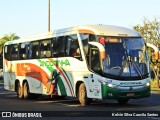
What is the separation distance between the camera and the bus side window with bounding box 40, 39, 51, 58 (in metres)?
23.7

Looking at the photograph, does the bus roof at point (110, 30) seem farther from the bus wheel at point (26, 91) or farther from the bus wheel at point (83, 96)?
the bus wheel at point (26, 91)

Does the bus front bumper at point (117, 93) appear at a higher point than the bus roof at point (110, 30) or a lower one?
lower

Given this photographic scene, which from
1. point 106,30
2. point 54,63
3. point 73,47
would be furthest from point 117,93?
point 54,63

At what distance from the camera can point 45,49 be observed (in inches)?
946

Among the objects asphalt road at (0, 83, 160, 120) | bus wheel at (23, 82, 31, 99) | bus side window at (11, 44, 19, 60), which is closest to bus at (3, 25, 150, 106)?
asphalt road at (0, 83, 160, 120)

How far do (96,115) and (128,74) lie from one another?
13.2 ft

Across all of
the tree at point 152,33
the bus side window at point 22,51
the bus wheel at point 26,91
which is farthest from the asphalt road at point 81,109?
the tree at point 152,33

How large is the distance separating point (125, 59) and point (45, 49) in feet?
19.5

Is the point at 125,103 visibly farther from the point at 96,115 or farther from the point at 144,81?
the point at 96,115

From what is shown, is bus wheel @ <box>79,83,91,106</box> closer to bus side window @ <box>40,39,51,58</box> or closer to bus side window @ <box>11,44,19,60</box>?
bus side window @ <box>40,39,51,58</box>

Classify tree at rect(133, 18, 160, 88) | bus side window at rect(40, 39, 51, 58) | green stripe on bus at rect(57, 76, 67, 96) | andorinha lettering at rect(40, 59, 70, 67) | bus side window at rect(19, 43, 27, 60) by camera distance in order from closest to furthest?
andorinha lettering at rect(40, 59, 70, 67) < green stripe on bus at rect(57, 76, 67, 96) < bus side window at rect(40, 39, 51, 58) < bus side window at rect(19, 43, 27, 60) < tree at rect(133, 18, 160, 88)

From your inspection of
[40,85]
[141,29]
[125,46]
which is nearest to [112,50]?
[125,46]

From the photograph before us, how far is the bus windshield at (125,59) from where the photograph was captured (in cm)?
1903

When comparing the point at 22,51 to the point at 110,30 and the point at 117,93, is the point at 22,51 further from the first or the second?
the point at 117,93
